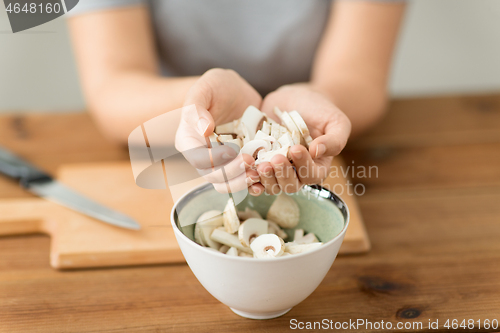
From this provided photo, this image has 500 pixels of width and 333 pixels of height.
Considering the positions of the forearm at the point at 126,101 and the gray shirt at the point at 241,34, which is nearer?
the forearm at the point at 126,101

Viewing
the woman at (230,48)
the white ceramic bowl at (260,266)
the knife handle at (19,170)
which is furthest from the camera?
the woman at (230,48)

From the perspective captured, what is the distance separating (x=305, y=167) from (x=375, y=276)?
0.18 meters

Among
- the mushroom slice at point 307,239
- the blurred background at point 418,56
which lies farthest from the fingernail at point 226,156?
the blurred background at point 418,56

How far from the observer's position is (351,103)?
784mm

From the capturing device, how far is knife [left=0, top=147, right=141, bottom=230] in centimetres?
54

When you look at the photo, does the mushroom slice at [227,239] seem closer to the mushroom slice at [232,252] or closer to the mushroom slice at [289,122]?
the mushroom slice at [232,252]

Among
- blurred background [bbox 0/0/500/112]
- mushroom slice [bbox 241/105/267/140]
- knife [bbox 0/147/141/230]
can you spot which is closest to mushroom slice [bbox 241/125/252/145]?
mushroom slice [bbox 241/105/267/140]

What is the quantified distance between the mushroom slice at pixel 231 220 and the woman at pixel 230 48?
30 cm

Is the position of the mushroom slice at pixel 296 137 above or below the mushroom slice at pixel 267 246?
above

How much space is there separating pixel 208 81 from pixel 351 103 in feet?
1.35

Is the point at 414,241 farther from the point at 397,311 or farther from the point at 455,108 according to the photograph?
the point at 455,108

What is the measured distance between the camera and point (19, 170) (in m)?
0.66

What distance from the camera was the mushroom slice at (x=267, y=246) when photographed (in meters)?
0.35

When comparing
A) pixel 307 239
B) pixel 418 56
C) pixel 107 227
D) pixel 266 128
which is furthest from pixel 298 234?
pixel 418 56
